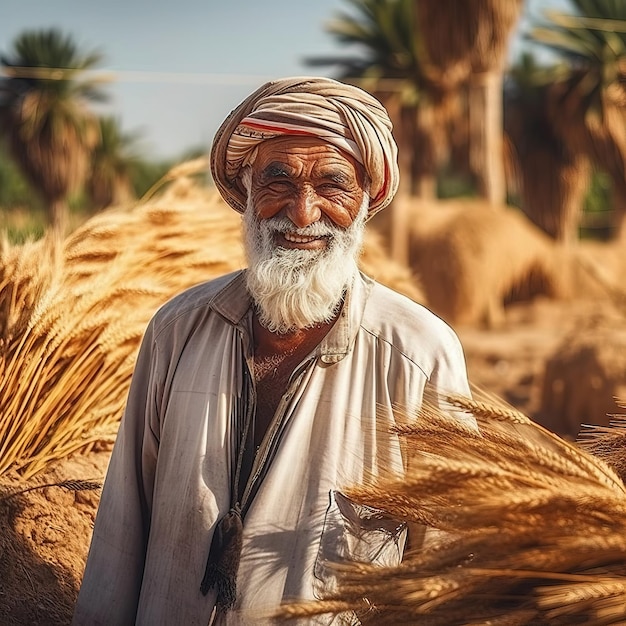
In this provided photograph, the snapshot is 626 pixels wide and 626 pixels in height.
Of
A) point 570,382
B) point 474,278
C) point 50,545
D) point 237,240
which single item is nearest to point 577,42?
point 474,278

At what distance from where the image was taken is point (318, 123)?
201 centimetres

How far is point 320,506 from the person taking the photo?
193 centimetres

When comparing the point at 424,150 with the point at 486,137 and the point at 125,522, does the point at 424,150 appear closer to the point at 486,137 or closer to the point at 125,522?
the point at 486,137

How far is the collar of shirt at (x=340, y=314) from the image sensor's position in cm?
201

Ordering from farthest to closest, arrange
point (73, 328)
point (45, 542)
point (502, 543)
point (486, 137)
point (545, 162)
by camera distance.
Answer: point (545, 162), point (486, 137), point (73, 328), point (45, 542), point (502, 543)

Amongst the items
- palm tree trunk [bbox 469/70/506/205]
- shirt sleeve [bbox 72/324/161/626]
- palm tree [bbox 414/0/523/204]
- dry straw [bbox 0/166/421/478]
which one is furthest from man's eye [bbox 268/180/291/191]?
palm tree trunk [bbox 469/70/506/205]

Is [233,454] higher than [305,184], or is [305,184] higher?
[305,184]

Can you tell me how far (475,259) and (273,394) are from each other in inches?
527

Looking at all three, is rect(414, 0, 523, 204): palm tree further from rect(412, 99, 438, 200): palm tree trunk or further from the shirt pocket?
the shirt pocket

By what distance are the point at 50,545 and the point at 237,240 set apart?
1569mm

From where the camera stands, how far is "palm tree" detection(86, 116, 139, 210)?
27766 millimetres

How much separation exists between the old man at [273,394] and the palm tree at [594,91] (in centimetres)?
1709

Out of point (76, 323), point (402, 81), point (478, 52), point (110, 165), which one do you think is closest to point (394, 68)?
point (402, 81)

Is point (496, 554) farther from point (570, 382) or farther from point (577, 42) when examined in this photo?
point (577, 42)
